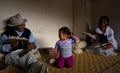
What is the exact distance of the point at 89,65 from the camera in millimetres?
2709

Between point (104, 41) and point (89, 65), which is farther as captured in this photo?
point (104, 41)

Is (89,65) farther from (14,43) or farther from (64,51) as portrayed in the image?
(14,43)

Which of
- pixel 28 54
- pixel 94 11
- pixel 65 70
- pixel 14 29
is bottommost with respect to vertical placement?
pixel 65 70

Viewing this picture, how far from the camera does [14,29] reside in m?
2.82

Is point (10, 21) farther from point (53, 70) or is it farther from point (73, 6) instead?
point (73, 6)

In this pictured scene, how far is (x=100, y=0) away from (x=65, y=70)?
5.92 feet

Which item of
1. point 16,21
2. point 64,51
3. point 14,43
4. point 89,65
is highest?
Answer: point 16,21

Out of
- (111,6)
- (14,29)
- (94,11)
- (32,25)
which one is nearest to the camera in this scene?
(14,29)

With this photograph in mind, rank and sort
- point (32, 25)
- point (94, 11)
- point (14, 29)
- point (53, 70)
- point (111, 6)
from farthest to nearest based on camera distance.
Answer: point (94, 11)
point (111, 6)
point (32, 25)
point (14, 29)
point (53, 70)

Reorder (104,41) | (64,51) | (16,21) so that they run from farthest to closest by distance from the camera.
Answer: (104,41) → (16,21) → (64,51)

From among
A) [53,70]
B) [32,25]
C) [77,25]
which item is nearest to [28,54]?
[53,70]

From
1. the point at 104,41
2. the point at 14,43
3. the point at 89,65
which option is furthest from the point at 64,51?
the point at 104,41

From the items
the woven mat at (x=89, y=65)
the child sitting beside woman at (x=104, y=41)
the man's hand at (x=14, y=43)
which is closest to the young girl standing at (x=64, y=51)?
the woven mat at (x=89, y=65)

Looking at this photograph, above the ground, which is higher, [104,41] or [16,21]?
[16,21]
